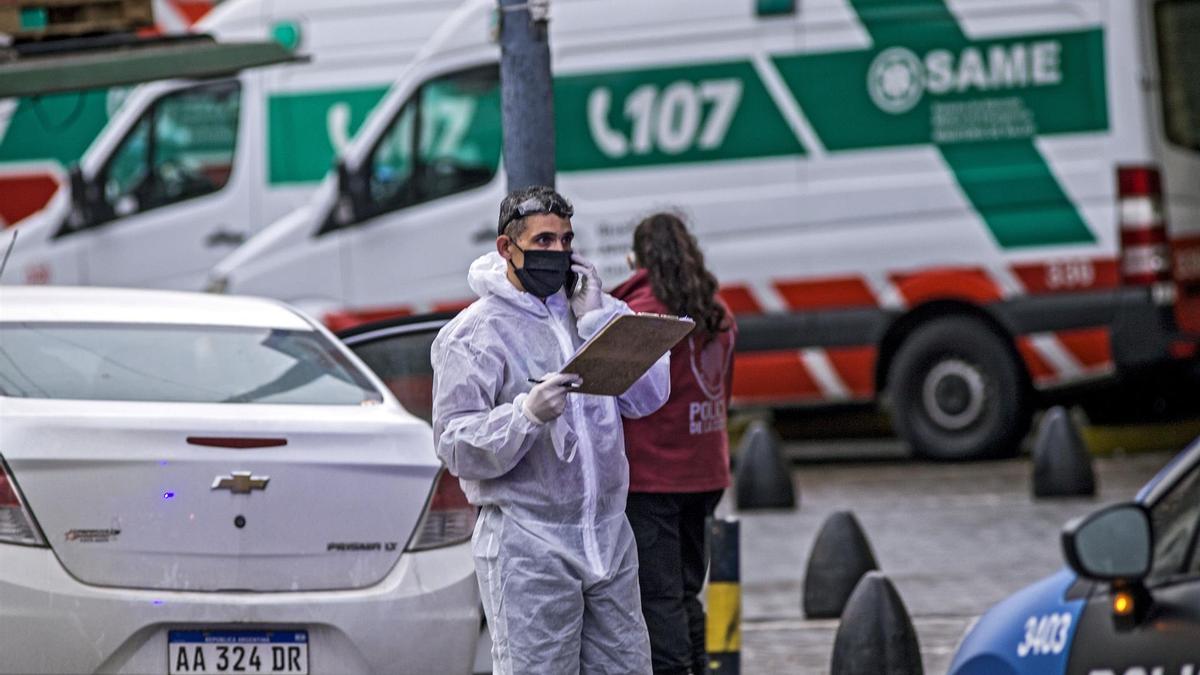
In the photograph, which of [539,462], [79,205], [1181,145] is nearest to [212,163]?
[79,205]

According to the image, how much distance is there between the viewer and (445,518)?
5980 millimetres

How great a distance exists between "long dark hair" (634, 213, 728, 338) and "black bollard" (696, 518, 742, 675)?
871 mm

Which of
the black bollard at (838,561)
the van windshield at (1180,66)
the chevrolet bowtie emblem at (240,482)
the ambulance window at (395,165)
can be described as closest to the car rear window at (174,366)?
the chevrolet bowtie emblem at (240,482)

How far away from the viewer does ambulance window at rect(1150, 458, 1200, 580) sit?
14.5 ft

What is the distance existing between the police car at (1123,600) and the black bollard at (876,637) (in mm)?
1655

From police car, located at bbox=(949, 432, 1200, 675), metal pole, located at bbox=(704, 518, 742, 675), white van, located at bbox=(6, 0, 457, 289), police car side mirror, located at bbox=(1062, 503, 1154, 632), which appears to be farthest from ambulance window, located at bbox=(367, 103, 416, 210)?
police car side mirror, located at bbox=(1062, 503, 1154, 632)

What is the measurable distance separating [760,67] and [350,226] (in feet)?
8.74

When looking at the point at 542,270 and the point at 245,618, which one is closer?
the point at 542,270

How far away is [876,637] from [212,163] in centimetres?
969

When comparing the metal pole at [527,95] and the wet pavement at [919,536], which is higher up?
the metal pole at [527,95]

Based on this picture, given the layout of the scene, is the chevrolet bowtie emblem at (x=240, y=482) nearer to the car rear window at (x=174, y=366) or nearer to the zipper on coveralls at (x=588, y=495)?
the car rear window at (x=174, y=366)

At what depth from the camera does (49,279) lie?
15.2 m

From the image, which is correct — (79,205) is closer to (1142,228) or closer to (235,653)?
(1142,228)

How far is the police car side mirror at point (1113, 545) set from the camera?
4234mm
